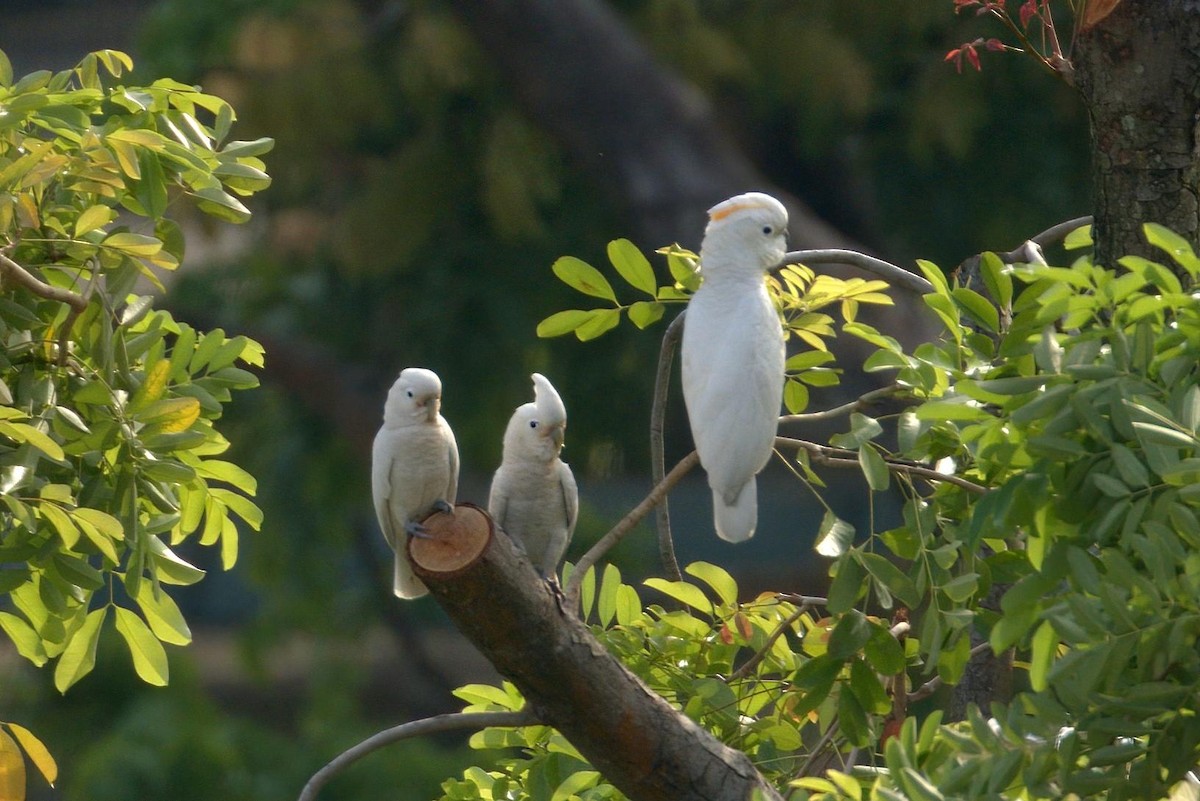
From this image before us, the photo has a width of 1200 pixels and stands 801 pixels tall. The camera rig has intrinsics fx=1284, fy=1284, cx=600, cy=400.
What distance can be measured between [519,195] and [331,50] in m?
0.70

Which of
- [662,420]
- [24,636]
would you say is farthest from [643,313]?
[24,636]

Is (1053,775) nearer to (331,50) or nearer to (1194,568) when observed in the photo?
(1194,568)

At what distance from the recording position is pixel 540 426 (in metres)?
1.40

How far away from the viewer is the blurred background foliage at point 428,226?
11.8ft

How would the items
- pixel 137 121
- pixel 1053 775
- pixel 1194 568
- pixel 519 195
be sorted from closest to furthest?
pixel 1194 568 < pixel 1053 775 < pixel 137 121 < pixel 519 195

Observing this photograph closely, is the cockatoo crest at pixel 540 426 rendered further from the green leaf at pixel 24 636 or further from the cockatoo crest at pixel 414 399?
the green leaf at pixel 24 636

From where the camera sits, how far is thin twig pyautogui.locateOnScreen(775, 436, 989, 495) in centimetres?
114

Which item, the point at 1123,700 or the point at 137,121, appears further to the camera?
the point at 137,121

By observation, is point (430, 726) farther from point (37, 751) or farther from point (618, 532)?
point (37, 751)

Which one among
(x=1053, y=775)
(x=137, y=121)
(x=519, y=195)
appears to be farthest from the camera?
(x=519, y=195)

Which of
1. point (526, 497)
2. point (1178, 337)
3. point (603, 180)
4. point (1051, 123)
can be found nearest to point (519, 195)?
point (603, 180)

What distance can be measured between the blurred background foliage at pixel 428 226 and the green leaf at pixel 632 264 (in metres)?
2.27

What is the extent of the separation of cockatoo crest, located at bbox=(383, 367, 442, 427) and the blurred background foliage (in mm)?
2163

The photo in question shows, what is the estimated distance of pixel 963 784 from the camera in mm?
905
